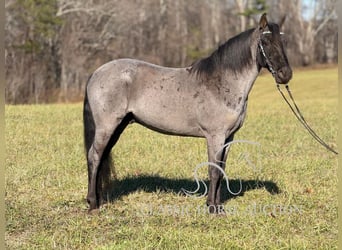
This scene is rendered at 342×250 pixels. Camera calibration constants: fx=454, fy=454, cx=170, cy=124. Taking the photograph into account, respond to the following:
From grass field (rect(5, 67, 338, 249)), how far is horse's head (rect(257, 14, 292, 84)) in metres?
1.54

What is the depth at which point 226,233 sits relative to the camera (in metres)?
4.36

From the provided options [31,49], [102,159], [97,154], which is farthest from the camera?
[31,49]

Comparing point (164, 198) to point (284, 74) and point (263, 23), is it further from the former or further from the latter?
point (263, 23)

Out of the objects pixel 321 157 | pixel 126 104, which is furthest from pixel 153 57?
pixel 126 104

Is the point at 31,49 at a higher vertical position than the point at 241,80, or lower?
lower

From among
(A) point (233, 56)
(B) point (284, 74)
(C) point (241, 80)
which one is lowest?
(C) point (241, 80)

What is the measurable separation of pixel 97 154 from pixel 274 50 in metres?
2.23

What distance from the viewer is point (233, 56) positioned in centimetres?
495

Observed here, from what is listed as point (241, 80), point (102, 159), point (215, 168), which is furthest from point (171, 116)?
point (102, 159)

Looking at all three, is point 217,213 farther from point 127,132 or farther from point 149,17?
point 149,17

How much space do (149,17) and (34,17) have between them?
19.5m

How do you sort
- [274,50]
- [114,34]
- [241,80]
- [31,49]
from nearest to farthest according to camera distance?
1. [274,50]
2. [241,80]
3. [31,49]
4. [114,34]

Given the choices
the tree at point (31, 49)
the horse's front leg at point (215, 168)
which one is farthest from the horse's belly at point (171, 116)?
the tree at point (31, 49)

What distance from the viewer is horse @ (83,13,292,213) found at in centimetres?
488
